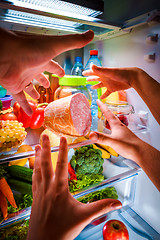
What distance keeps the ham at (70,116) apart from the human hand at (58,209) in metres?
0.25

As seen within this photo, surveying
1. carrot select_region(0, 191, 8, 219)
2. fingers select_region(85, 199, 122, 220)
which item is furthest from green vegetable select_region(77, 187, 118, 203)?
fingers select_region(85, 199, 122, 220)

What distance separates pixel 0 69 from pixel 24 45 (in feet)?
0.32

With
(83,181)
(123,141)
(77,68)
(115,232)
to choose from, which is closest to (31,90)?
(123,141)

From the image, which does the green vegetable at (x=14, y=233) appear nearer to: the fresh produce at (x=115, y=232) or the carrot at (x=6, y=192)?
the carrot at (x=6, y=192)

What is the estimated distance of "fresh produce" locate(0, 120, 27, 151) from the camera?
72cm

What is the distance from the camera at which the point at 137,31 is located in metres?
0.99

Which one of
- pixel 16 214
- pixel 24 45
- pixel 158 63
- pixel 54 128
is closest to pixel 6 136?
pixel 54 128

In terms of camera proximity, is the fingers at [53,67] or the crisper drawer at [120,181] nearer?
the fingers at [53,67]

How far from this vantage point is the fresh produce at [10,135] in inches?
28.5

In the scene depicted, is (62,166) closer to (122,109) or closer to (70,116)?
(70,116)

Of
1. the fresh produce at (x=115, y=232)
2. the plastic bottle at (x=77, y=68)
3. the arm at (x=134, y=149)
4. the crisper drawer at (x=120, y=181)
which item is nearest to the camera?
the arm at (x=134, y=149)

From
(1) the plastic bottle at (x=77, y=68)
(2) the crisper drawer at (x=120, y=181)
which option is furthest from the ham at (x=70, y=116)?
(1) the plastic bottle at (x=77, y=68)

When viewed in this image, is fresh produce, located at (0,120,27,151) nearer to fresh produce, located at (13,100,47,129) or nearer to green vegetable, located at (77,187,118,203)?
fresh produce, located at (13,100,47,129)

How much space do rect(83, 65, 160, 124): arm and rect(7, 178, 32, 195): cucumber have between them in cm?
65
